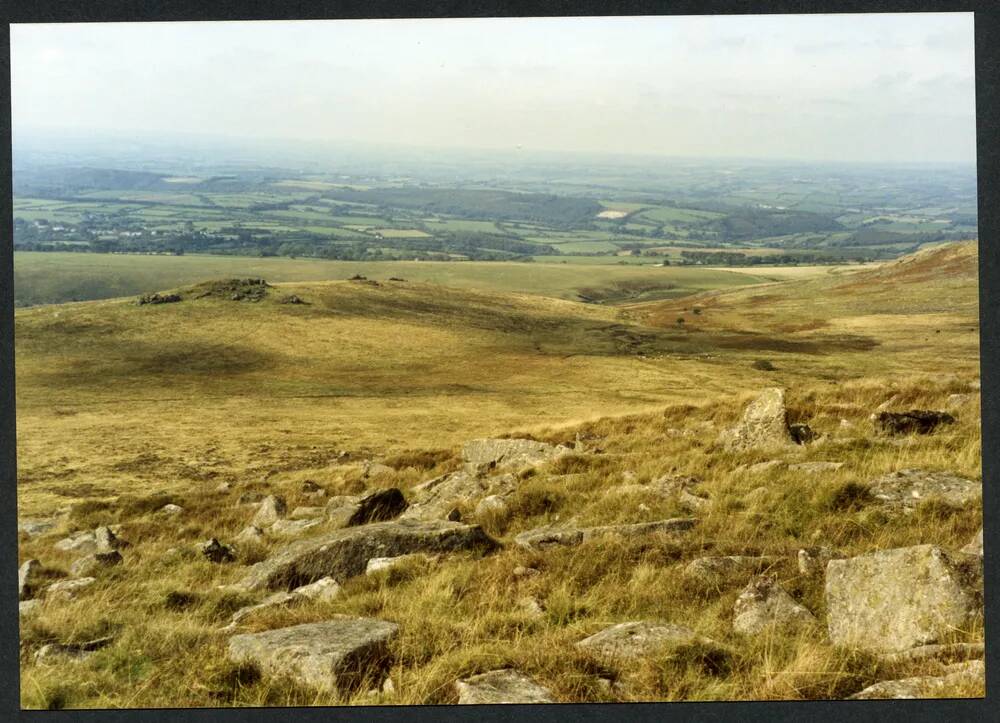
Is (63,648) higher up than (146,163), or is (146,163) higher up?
(146,163)

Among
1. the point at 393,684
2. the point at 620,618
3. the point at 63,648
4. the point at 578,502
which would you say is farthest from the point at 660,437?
the point at 63,648

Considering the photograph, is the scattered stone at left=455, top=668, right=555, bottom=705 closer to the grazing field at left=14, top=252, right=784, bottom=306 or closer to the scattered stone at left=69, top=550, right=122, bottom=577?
the scattered stone at left=69, top=550, right=122, bottom=577

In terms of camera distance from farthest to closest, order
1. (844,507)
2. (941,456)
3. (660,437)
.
Answer: (660,437), (941,456), (844,507)

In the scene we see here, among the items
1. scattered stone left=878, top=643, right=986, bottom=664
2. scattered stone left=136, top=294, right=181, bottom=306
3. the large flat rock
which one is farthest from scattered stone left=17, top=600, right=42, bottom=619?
scattered stone left=136, top=294, right=181, bottom=306

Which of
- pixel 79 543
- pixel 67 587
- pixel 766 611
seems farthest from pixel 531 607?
pixel 79 543

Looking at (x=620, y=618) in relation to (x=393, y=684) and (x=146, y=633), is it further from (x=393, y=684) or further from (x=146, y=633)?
(x=146, y=633)

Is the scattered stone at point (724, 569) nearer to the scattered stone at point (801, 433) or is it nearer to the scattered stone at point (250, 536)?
the scattered stone at point (801, 433)
